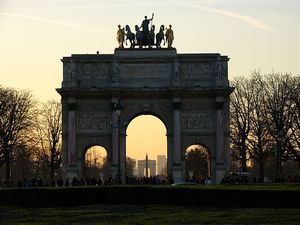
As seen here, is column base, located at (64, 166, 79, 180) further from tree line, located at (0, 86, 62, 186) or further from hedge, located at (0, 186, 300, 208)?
hedge, located at (0, 186, 300, 208)

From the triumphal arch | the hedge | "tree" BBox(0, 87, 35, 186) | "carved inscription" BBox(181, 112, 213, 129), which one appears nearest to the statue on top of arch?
the triumphal arch

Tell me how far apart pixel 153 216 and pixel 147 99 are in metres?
40.2

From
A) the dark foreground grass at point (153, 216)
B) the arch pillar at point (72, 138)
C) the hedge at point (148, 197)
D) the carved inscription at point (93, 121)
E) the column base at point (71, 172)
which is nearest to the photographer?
the dark foreground grass at point (153, 216)

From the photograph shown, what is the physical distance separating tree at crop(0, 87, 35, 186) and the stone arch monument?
23.9ft

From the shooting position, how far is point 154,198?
3609 centimetres

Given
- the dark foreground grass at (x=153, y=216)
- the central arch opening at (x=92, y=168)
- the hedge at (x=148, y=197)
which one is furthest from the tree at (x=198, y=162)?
the dark foreground grass at (x=153, y=216)

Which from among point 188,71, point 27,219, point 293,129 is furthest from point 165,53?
point 27,219

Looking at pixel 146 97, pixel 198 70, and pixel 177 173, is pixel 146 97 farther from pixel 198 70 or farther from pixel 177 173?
pixel 177 173

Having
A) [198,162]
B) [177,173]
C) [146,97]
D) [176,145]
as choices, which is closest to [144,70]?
[146,97]

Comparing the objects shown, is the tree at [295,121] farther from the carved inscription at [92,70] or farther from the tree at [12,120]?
the tree at [12,120]

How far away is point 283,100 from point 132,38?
13638mm

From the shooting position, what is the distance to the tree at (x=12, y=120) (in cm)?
7375

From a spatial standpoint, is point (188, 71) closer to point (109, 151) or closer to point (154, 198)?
point (109, 151)

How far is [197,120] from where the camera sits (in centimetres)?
6919
